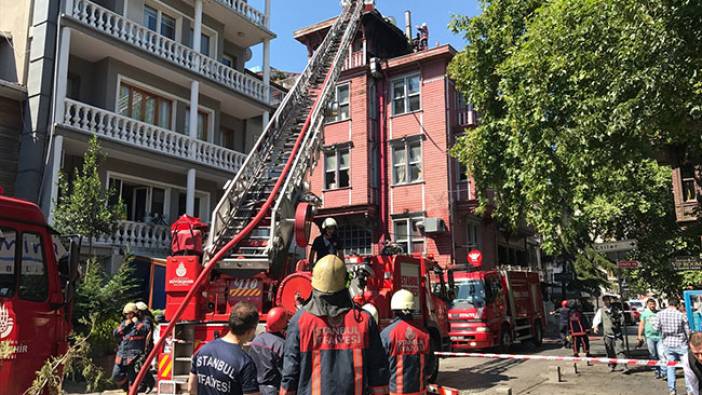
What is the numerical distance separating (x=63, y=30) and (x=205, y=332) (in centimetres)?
1032

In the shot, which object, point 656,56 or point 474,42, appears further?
point 474,42

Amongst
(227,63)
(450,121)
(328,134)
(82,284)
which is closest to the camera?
(82,284)

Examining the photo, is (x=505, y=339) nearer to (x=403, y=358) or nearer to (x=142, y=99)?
(x=403, y=358)

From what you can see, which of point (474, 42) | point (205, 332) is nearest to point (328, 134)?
point (474, 42)

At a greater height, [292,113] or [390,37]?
[390,37]

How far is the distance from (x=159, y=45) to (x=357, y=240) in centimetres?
1279

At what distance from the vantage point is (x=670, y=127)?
26.2ft

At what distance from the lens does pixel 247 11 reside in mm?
20719

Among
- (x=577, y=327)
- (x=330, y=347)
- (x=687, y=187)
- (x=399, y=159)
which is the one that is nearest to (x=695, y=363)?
(x=330, y=347)

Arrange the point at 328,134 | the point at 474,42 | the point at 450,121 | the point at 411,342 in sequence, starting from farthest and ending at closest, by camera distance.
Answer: the point at 328,134
the point at 450,121
the point at 474,42
the point at 411,342

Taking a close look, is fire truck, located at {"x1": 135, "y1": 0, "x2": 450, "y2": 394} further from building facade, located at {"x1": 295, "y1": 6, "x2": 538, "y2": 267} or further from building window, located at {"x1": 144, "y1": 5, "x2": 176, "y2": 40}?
building facade, located at {"x1": 295, "y1": 6, "x2": 538, "y2": 267}

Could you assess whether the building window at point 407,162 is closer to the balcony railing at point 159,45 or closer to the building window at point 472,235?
the building window at point 472,235

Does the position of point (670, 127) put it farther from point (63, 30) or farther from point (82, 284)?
point (63, 30)

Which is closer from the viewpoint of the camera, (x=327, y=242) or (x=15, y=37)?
(x=327, y=242)
